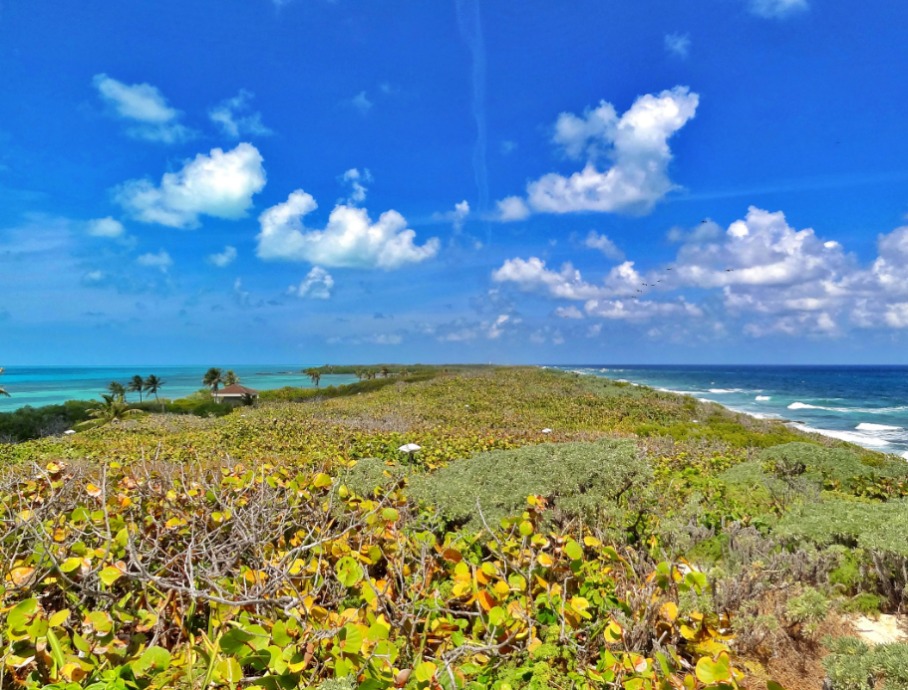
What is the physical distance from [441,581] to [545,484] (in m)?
1.94

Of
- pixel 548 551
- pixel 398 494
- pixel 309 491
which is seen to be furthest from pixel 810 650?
pixel 309 491

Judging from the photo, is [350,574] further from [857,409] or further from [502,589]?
[857,409]

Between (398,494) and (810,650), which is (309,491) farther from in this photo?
(810,650)

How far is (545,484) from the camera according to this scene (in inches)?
188

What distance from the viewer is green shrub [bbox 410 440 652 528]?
170 inches

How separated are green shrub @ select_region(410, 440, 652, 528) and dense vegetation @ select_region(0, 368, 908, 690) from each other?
0.10ft

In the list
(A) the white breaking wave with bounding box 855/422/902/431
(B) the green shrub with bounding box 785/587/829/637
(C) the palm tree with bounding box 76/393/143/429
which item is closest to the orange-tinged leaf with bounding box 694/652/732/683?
(B) the green shrub with bounding box 785/587/829/637

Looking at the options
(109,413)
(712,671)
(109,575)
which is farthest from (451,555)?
(109,413)

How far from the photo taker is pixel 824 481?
Answer: 268 inches

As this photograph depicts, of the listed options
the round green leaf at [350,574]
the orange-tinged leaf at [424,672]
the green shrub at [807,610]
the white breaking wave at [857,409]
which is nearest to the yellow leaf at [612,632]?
the orange-tinged leaf at [424,672]

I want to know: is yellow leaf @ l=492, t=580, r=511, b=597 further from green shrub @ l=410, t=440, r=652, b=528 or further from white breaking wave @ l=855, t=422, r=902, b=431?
white breaking wave @ l=855, t=422, r=902, b=431

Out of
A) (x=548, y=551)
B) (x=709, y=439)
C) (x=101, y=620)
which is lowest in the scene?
(x=709, y=439)

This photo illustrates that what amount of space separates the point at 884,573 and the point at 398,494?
3554 mm

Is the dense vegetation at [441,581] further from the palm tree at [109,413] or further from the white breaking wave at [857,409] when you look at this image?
the white breaking wave at [857,409]
